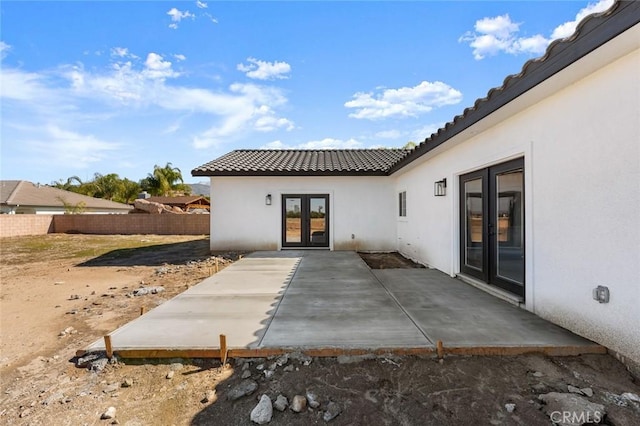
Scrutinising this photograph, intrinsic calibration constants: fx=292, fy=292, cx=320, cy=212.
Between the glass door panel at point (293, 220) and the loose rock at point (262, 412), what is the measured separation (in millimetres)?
9182

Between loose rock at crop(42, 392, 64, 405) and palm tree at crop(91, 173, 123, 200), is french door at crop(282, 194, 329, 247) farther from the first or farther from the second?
palm tree at crop(91, 173, 123, 200)

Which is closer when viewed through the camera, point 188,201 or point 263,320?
point 263,320

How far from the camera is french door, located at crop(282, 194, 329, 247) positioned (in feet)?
37.9

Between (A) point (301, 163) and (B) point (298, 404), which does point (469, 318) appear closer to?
(B) point (298, 404)

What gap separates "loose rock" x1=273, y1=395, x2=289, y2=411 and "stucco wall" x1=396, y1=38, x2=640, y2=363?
3311 millimetres

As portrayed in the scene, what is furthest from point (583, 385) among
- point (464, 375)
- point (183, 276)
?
point (183, 276)

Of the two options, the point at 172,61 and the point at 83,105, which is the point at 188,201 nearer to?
the point at 83,105

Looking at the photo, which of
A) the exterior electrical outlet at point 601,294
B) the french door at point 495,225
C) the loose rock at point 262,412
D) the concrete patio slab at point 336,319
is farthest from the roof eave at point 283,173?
the loose rock at point 262,412

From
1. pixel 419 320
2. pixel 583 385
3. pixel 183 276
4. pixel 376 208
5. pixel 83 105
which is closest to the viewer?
pixel 583 385

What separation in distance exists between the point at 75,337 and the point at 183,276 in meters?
3.65

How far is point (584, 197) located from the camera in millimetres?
3352

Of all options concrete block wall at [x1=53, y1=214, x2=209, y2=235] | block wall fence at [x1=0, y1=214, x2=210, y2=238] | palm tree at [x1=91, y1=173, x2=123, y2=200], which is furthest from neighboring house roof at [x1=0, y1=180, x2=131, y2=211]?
concrete block wall at [x1=53, y1=214, x2=209, y2=235]

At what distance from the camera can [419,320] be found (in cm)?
398

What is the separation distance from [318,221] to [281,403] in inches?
364
